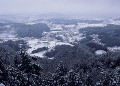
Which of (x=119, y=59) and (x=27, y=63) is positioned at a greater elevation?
(x=27, y=63)

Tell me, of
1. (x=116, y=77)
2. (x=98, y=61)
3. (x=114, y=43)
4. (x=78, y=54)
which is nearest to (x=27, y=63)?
(x=116, y=77)

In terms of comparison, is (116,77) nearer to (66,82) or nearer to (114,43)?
(66,82)

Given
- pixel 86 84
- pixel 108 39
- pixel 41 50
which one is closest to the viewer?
pixel 86 84

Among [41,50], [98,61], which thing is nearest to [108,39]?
[41,50]

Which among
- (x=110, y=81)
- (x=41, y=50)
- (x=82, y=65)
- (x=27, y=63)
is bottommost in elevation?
(x=41, y=50)

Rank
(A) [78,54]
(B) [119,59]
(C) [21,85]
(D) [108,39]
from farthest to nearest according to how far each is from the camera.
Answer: (D) [108,39] < (A) [78,54] < (B) [119,59] < (C) [21,85]

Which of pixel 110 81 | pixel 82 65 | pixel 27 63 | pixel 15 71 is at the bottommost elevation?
pixel 82 65

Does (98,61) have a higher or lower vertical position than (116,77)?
lower

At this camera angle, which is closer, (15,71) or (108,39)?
(15,71)

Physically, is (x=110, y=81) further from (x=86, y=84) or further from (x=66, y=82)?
(x=66, y=82)
